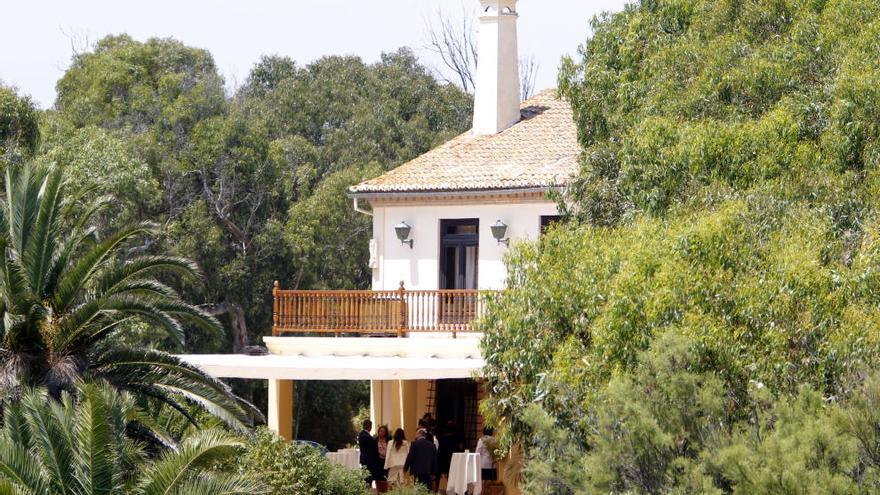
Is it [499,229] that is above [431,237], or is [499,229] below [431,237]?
above

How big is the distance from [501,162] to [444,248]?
68.8 inches

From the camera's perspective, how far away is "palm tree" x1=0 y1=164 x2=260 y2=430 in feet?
58.3

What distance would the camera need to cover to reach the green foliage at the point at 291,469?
18359 mm

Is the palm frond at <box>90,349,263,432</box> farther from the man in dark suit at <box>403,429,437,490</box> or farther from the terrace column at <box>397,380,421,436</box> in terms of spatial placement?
the terrace column at <box>397,380,421,436</box>

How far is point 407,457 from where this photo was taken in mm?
20922

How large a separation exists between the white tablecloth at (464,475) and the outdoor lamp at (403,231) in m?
5.71

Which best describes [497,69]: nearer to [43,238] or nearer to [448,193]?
[448,193]

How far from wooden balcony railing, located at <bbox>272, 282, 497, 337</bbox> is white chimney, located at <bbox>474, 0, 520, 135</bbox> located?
4.47 meters

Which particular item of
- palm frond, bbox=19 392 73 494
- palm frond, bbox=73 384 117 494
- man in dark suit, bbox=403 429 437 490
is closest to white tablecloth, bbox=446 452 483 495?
man in dark suit, bbox=403 429 437 490

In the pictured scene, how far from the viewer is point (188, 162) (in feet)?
134

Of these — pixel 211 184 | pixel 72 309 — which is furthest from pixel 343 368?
pixel 211 184

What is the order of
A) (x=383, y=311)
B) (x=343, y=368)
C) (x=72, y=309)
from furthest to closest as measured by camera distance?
(x=383, y=311)
(x=343, y=368)
(x=72, y=309)

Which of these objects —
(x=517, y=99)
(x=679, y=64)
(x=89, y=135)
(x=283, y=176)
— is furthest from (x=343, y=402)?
(x=679, y=64)

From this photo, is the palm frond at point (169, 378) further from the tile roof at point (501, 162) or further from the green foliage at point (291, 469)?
the tile roof at point (501, 162)
